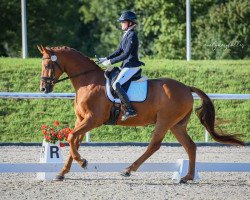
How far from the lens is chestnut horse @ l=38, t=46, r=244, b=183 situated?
11.0m

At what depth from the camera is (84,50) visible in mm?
37969

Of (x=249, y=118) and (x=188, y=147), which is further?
(x=249, y=118)

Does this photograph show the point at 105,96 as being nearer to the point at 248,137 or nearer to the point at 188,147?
the point at 188,147

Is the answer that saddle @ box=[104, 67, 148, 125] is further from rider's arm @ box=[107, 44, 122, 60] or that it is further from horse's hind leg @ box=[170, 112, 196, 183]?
horse's hind leg @ box=[170, 112, 196, 183]

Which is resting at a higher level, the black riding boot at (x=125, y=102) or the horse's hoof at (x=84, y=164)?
the black riding boot at (x=125, y=102)

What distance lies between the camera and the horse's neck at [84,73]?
36.9ft

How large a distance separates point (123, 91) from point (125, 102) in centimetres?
15

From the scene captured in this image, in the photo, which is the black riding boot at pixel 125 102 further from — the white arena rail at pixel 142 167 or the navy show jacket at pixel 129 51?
the white arena rail at pixel 142 167

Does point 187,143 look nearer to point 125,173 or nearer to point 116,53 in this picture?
point 125,173

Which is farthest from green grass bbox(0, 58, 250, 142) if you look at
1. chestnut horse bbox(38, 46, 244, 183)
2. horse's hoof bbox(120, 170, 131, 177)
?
horse's hoof bbox(120, 170, 131, 177)

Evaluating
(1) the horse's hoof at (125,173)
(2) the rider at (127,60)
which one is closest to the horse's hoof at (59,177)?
(1) the horse's hoof at (125,173)

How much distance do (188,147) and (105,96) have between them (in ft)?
4.54

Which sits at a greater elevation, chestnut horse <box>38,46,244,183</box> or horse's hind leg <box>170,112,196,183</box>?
chestnut horse <box>38,46,244,183</box>

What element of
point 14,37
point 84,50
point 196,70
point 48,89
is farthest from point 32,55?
point 48,89
